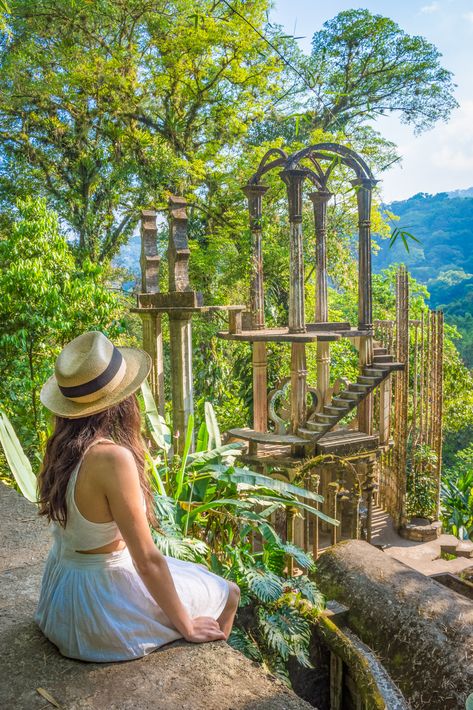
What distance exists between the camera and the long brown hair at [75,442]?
1.64 meters

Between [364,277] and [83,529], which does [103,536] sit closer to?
[83,529]

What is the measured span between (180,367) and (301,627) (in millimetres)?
2628

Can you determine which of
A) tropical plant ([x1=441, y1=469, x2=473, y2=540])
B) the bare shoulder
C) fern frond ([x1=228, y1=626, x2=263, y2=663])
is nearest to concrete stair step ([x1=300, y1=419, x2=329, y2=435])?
tropical plant ([x1=441, y1=469, x2=473, y2=540])

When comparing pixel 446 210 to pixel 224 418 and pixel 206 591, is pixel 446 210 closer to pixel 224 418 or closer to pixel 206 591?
pixel 224 418

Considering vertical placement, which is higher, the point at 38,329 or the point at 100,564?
the point at 38,329

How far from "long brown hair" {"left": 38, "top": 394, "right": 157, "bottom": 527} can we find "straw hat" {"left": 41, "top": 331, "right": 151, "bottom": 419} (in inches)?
1.4

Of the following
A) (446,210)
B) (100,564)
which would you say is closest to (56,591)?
(100,564)

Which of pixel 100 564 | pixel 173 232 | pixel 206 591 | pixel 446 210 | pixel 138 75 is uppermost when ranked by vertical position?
pixel 446 210

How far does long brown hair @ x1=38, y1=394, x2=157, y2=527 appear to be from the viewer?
1637 millimetres

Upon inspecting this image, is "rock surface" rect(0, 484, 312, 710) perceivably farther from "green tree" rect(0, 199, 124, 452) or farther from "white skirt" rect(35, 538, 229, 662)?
"green tree" rect(0, 199, 124, 452)

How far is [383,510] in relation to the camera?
Answer: 29.1 ft

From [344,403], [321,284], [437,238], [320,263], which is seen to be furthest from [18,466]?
[437,238]

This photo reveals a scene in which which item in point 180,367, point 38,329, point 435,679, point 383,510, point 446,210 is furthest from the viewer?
point 446,210

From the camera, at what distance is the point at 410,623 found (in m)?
2.46
